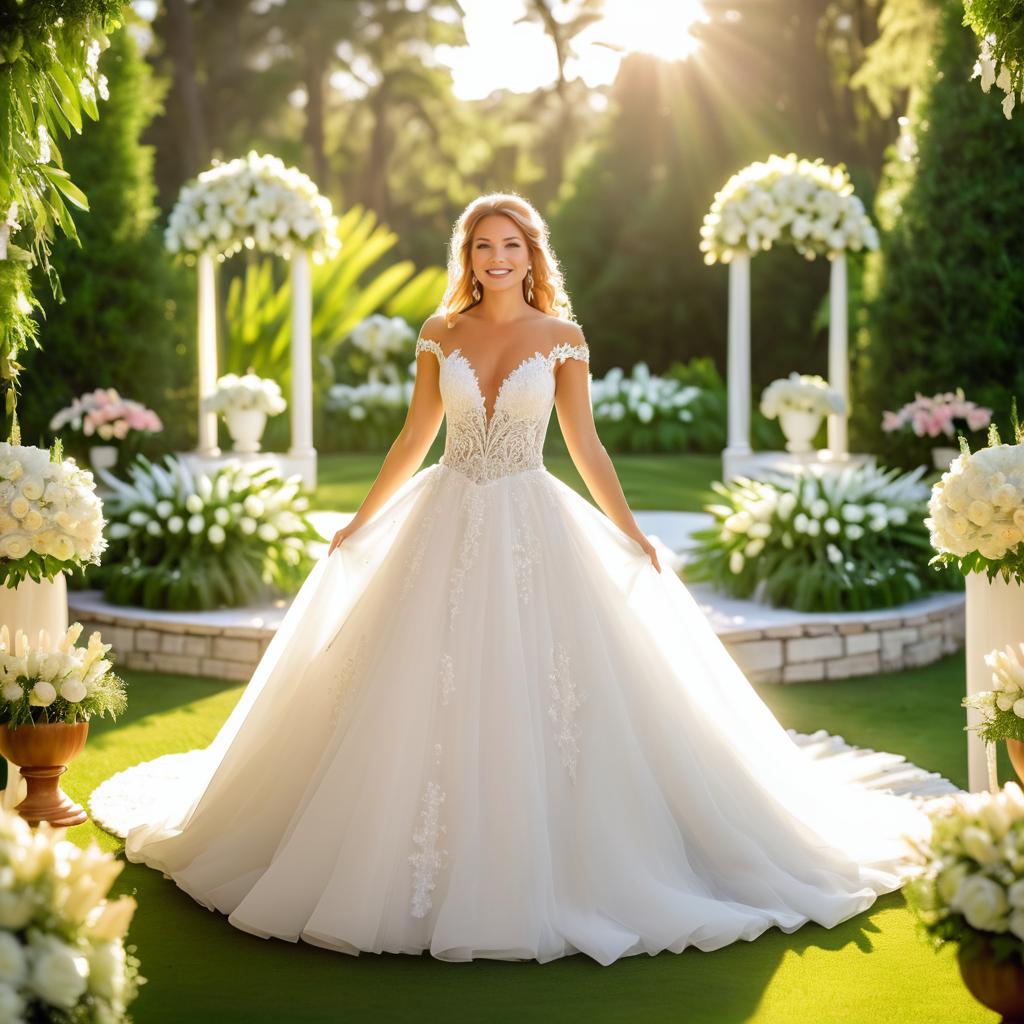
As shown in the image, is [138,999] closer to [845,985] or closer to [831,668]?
[845,985]

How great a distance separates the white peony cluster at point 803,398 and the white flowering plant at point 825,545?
275 cm

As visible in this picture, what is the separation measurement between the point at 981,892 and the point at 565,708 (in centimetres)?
160

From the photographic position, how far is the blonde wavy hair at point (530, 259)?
4.79m

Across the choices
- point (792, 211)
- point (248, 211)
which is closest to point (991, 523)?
point (792, 211)

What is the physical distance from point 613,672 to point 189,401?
888cm

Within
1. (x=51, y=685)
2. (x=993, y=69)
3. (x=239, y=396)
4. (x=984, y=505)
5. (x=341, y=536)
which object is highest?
(x=993, y=69)

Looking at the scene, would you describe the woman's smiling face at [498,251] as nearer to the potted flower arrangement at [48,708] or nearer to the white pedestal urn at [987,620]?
the potted flower arrangement at [48,708]

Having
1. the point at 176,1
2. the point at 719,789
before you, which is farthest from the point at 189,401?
the point at 176,1

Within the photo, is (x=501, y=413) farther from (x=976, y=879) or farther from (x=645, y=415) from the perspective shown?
(x=645, y=415)

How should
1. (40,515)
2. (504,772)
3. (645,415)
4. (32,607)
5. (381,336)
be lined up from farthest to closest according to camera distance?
(381,336) < (645,415) < (32,607) < (40,515) < (504,772)

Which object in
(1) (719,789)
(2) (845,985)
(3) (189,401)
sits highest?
(3) (189,401)

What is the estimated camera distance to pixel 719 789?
14.7 feet

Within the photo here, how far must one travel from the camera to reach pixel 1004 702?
176 inches

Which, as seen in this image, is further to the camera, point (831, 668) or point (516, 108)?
point (516, 108)
